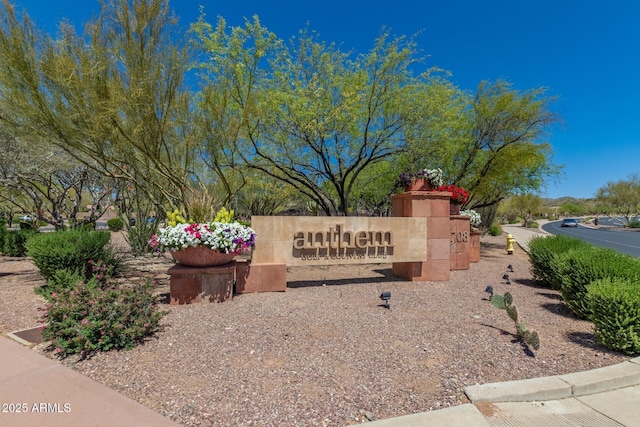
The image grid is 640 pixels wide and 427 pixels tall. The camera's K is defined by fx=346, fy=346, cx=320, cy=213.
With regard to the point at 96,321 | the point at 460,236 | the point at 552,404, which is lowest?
the point at 552,404

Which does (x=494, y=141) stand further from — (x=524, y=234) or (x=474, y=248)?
(x=524, y=234)

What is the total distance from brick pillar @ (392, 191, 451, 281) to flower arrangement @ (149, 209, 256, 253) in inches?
164

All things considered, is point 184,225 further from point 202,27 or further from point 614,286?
point 614,286

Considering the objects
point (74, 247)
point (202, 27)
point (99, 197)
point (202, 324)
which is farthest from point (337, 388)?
point (99, 197)

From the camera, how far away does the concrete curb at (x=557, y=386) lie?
10.2 feet

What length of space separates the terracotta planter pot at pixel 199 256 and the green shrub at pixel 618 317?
548 centimetres

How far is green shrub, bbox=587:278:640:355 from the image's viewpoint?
13.3 ft

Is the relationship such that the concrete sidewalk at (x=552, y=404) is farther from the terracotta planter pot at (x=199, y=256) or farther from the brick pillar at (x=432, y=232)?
the brick pillar at (x=432, y=232)

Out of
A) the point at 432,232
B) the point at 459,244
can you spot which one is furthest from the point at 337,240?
the point at 459,244

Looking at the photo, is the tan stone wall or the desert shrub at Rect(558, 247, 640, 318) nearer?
the desert shrub at Rect(558, 247, 640, 318)

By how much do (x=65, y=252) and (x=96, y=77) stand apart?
354cm

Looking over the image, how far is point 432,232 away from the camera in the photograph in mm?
8422

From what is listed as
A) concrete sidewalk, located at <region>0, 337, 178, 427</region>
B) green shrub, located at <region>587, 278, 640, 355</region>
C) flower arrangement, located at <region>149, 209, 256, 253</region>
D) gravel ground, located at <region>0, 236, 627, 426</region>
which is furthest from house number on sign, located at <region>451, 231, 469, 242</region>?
concrete sidewalk, located at <region>0, 337, 178, 427</region>

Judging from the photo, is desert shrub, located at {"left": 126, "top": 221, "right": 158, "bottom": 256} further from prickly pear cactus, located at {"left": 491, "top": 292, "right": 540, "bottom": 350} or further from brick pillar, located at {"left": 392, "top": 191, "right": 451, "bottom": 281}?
prickly pear cactus, located at {"left": 491, "top": 292, "right": 540, "bottom": 350}
